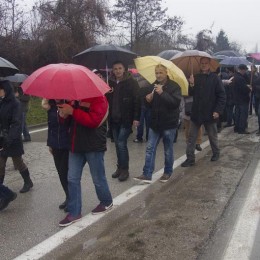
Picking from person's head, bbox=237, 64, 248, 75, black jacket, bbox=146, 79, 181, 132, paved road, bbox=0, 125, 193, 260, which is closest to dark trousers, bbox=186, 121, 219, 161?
paved road, bbox=0, 125, 193, 260

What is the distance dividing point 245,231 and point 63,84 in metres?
2.47

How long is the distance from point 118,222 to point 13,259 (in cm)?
130

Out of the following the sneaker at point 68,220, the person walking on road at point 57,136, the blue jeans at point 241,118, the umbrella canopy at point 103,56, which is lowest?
the sneaker at point 68,220

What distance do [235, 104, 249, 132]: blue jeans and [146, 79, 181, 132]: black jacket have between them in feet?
16.7

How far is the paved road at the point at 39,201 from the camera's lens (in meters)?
4.42

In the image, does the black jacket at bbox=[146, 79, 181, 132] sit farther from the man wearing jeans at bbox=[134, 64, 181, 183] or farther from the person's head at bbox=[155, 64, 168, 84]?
the person's head at bbox=[155, 64, 168, 84]

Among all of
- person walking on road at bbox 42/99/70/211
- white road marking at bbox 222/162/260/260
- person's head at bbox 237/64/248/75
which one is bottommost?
white road marking at bbox 222/162/260/260

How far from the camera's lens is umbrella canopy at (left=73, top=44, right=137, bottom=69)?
6.66 meters

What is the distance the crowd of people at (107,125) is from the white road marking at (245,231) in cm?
140

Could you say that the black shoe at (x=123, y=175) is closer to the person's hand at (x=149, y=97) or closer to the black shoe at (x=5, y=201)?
the person's hand at (x=149, y=97)

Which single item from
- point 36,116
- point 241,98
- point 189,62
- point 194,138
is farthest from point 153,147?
point 36,116

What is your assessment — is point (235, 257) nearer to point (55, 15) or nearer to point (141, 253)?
point (141, 253)

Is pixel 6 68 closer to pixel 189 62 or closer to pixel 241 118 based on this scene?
pixel 189 62

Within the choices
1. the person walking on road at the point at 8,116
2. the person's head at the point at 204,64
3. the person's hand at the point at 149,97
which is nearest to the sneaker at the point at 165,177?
the person's hand at the point at 149,97
